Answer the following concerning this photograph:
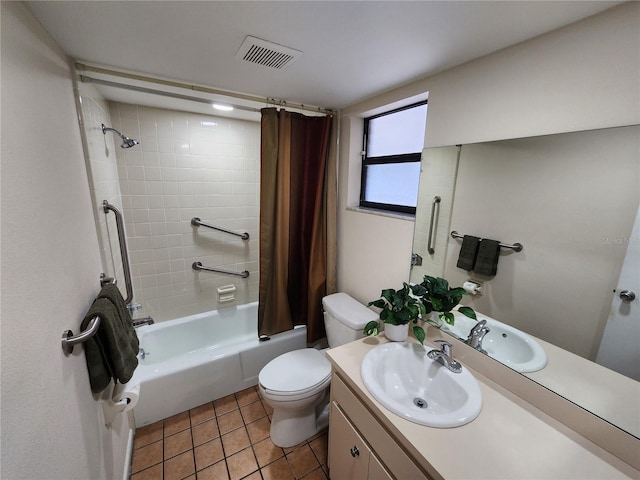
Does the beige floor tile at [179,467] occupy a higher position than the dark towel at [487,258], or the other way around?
the dark towel at [487,258]

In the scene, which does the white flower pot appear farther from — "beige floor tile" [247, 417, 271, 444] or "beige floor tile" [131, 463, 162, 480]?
"beige floor tile" [131, 463, 162, 480]

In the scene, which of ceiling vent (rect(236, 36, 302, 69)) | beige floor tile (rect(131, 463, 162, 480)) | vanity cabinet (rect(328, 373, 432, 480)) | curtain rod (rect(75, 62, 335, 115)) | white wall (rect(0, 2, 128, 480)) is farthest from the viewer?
beige floor tile (rect(131, 463, 162, 480))

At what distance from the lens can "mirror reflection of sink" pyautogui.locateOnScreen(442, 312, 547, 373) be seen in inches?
38.0

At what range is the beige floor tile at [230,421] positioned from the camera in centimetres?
169

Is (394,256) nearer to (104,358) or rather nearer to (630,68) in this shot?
(630,68)

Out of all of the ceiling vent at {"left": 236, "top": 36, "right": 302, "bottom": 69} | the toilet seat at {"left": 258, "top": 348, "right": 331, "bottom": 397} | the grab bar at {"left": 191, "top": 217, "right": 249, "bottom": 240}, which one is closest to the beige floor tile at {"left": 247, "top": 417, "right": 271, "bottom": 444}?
the toilet seat at {"left": 258, "top": 348, "right": 331, "bottom": 397}

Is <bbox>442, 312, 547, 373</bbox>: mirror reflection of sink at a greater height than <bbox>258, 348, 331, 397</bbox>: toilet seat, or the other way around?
<bbox>442, 312, 547, 373</bbox>: mirror reflection of sink

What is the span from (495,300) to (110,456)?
187cm

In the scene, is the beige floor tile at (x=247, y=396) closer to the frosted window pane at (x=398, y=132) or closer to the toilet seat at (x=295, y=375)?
the toilet seat at (x=295, y=375)

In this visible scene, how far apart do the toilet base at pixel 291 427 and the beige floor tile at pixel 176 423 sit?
24.6 inches

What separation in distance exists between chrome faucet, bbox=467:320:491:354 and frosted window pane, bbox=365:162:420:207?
0.73 meters

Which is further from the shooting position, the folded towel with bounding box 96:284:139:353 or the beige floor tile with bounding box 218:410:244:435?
the beige floor tile with bounding box 218:410:244:435

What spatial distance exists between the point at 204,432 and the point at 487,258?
A: 199 cm

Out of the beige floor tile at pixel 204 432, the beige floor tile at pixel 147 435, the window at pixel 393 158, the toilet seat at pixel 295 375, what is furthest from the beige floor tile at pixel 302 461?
the window at pixel 393 158
